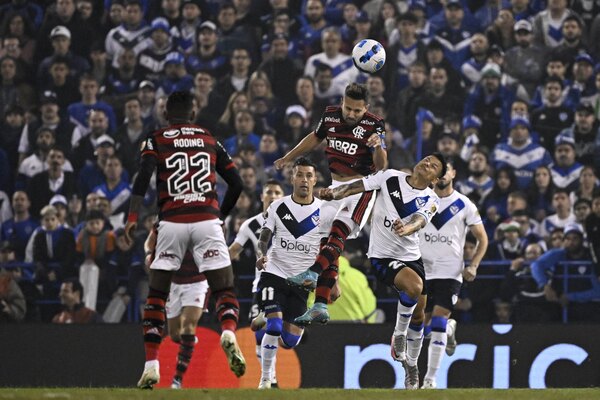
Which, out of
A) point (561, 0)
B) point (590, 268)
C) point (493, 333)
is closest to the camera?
point (493, 333)

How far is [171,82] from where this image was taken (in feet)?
68.9

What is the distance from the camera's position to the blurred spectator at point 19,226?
1917 cm

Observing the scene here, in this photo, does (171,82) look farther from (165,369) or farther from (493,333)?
(493,333)

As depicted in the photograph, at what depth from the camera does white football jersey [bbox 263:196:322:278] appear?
47.3 feet

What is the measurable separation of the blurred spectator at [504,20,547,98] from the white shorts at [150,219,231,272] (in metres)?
10.5

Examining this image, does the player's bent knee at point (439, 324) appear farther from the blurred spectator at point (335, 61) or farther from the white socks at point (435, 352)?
the blurred spectator at point (335, 61)

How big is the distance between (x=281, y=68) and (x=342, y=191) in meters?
8.23

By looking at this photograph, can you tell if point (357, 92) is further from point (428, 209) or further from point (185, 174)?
point (185, 174)

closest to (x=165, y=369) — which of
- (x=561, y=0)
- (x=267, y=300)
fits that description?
(x=267, y=300)

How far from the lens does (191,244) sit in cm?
1066

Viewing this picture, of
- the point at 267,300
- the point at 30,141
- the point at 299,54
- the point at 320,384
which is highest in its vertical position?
the point at 299,54

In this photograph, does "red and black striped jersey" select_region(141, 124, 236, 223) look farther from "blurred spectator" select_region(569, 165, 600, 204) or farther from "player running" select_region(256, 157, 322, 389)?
"blurred spectator" select_region(569, 165, 600, 204)

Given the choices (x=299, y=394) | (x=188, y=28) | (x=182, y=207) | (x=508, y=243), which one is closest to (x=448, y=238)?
(x=508, y=243)

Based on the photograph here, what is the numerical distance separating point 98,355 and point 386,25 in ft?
24.5
